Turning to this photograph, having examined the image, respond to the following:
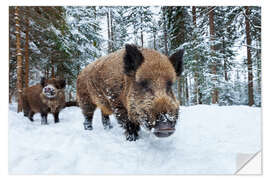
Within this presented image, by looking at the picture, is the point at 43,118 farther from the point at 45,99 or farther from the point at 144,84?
the point at 144,84

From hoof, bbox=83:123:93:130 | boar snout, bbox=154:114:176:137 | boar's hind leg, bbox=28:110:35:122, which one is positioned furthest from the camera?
hoof, bbox=83:123:93:130

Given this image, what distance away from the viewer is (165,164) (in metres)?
2.14

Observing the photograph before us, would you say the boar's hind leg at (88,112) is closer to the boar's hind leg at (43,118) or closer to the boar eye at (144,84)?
the boar's hind leg at (43,118)

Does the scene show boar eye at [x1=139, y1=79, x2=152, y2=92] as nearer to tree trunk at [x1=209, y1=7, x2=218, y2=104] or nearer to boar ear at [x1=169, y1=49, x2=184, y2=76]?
boar ear at [x1=169, y1=49, x2=184, y2=76]

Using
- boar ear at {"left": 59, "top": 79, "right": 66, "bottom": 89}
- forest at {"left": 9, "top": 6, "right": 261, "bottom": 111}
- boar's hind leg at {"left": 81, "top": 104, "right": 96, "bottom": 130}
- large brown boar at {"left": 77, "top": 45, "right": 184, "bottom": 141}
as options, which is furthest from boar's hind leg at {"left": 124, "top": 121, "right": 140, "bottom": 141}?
boar ear at {"left": 59, "top": 79, "right": 66, "bottom": 89}

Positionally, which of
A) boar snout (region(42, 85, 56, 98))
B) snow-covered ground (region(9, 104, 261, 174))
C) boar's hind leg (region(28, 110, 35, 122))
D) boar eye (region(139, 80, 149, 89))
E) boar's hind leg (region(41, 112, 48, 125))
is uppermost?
boar eye (region(139, 80, 149, 89))

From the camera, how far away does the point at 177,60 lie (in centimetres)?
246

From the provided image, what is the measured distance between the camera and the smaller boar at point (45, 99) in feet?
9.80

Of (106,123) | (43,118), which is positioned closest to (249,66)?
(106,123)

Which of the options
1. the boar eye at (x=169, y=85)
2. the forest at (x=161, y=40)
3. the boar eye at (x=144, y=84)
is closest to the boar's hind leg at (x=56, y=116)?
the forest at (x=161, y=40)

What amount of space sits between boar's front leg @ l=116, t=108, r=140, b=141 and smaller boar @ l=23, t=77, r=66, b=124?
1.15 metres

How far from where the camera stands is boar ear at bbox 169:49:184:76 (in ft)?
8.02

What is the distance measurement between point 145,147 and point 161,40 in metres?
1.42

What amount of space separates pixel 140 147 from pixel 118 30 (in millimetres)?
1542
